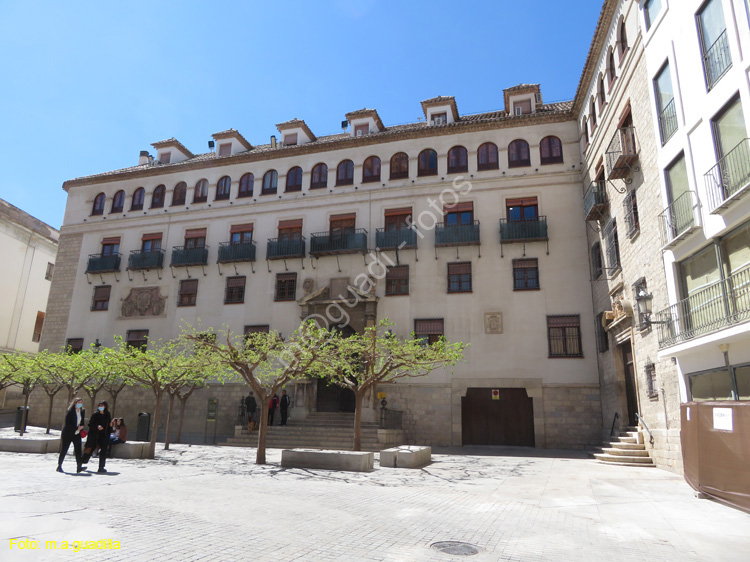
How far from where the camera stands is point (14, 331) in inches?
1350

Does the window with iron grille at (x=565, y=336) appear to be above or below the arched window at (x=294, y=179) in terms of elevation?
below

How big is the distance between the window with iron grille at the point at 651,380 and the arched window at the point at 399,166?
14.2 meters

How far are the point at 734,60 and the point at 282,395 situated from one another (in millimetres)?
19839

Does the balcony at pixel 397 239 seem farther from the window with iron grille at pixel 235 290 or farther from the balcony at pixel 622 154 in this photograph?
the balcony at pixel 622 154

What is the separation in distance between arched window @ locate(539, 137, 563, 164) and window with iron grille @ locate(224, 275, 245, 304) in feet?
51.2

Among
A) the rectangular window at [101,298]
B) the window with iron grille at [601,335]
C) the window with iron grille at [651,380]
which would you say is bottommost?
the window with iron grille at [651,380]

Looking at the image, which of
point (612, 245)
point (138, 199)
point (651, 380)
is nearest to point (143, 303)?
point (138, 199)

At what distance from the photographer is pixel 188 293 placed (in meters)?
26.8

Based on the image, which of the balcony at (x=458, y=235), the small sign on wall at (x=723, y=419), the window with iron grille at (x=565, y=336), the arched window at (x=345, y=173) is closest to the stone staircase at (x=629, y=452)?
the window with iron grille at (x=565, y=336)

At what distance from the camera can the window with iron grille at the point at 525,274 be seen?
2222cm

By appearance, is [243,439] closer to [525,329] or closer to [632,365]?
[525,329]

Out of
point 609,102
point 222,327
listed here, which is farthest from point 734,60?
point 222,327

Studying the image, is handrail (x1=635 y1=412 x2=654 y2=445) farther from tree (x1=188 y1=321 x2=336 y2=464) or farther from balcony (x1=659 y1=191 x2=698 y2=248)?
tree (x1=188 y1=321 x2=336 y2=464)

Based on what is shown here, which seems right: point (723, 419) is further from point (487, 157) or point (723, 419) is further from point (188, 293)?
point (188, 293)
